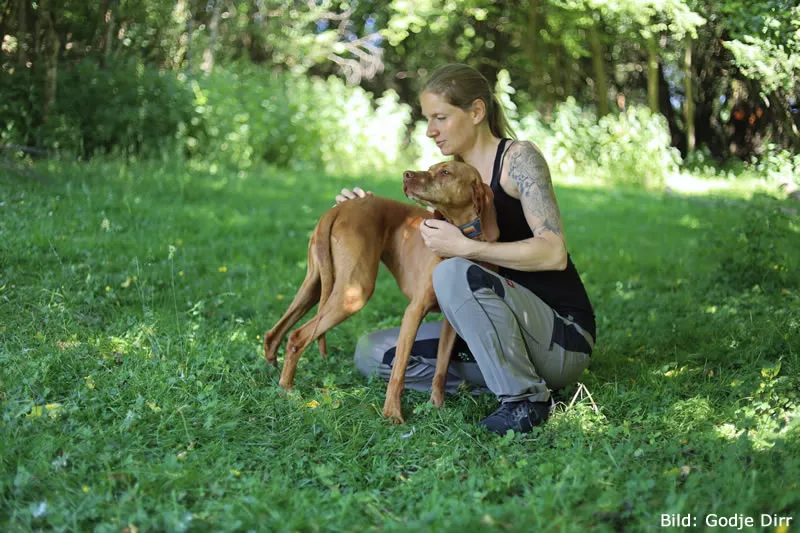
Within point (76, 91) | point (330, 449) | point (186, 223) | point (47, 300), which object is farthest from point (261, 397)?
point (76, 91)

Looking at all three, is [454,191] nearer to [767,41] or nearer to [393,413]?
[393,413]

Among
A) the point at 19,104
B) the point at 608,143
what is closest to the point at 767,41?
the point at 19,104

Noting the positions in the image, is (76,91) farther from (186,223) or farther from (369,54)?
(369,54)

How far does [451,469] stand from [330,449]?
1.59 ft

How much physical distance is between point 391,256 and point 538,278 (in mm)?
732

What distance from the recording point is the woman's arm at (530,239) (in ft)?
9.80

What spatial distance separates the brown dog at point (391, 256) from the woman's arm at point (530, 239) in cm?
10

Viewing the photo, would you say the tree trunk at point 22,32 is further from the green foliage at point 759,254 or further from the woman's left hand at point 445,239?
the green foliage at point 759,254

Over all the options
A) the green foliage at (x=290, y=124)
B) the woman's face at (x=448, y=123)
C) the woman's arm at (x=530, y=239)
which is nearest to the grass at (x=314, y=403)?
the woman's arm at (x=530, y=239)

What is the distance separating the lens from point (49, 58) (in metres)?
6.79

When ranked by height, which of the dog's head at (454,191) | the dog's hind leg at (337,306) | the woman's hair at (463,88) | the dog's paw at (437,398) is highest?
the woman's hair at (463,88)

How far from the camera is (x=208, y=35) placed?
10.4 metres

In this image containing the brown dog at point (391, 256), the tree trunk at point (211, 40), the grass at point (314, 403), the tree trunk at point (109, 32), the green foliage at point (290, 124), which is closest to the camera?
the grass at point (314, 403)

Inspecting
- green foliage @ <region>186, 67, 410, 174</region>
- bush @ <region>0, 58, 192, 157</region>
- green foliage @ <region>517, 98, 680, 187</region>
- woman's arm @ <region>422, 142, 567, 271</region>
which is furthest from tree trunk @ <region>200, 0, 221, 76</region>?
woman's arm @ <region>422, 142, 567, 271</region>
